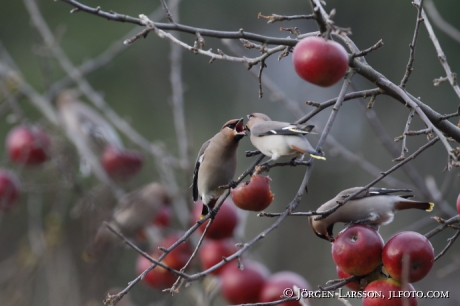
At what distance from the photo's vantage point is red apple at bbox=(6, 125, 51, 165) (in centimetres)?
348

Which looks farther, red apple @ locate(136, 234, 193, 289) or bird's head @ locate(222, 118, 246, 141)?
red apple @ locate(136, 234, 193, 289)

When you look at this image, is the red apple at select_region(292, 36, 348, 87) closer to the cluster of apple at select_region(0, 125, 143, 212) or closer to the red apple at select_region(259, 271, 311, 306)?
the red apple at select_region(259, 271, 311, 306)

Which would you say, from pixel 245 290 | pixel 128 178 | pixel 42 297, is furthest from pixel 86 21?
pixel 245 290

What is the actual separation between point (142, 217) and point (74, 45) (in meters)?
10.0

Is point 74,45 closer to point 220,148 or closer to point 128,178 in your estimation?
point 128,178

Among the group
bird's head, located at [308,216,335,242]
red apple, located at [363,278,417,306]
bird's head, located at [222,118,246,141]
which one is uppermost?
bird's head, located at [222,118,246,141]

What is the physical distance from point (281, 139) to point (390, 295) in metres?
0.55

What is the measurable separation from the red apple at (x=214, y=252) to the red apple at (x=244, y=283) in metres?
0.08

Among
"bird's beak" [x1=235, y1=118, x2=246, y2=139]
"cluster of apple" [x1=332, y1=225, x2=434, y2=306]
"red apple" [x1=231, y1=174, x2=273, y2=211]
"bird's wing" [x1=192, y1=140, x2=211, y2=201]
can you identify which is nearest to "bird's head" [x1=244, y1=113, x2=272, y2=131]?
"bird's beak" [x1=235, y1=118, x2=246, y2=139]

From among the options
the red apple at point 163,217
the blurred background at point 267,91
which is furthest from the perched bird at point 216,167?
the blurred background at point 267,91

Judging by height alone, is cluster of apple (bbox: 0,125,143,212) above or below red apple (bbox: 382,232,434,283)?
above

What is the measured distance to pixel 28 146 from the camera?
3486mm

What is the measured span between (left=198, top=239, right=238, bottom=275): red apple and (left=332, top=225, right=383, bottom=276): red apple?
1.32 metres

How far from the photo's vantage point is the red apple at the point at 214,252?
2.95m
